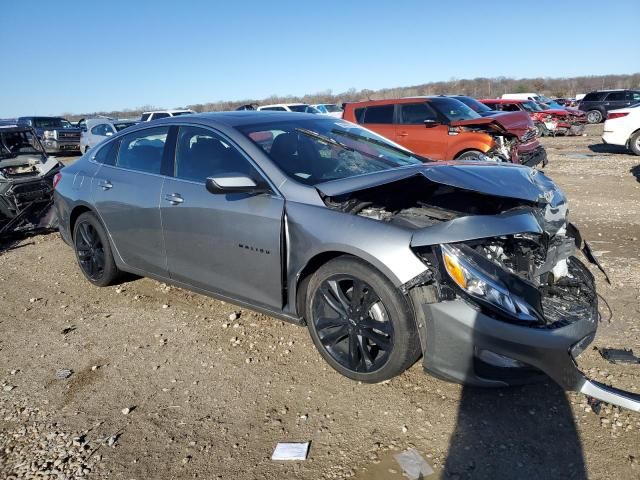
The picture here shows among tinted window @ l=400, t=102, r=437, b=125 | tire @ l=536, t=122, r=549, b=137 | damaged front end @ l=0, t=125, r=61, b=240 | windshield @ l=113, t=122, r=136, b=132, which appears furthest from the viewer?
tire @ l=536, t=122, r=549, b=137

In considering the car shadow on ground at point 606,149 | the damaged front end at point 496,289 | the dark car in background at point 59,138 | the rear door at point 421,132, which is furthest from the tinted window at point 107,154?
the dark car in background at point 59,138

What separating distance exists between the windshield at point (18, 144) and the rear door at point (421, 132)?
6.75 m

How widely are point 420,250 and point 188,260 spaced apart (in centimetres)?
195

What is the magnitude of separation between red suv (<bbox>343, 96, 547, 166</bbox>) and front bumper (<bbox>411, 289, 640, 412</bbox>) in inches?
262

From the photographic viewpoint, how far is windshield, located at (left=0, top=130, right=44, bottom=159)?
7.84 meters

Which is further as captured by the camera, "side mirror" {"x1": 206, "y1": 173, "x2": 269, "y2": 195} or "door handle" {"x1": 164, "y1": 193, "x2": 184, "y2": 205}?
"door handle" {"x1": 164, "y1": 193, "x2": 184, "y2": 205}

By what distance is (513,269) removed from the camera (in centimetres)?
300

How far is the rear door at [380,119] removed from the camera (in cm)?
1089

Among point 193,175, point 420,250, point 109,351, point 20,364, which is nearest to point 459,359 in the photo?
point 420,250

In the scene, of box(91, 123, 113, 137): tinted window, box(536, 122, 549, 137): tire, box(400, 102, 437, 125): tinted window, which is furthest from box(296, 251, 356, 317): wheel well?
box(536, 122, 549, 137): tire


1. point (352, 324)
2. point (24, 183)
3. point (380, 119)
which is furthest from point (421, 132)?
point (352, 324)

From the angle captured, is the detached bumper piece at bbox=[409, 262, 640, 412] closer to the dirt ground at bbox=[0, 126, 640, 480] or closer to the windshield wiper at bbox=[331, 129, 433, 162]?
the dirt ground at bbox=[0, 126, 640, 480]

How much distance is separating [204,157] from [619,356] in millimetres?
3191

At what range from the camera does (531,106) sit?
21922 millimetres
